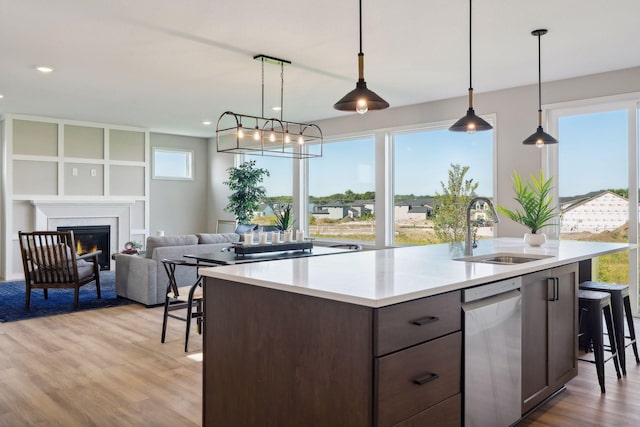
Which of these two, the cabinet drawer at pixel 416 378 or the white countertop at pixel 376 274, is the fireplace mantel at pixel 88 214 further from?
the cabinet drawer at pixel 416 378

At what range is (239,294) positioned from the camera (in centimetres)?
213

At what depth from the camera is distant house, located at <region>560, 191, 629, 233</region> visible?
5.13 meters

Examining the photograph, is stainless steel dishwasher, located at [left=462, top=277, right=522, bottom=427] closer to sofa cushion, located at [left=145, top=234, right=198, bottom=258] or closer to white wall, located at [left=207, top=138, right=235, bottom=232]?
sofa cushion, located at [left=145, top=234, right=198, bottom=258]

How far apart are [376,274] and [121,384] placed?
2.03 meters

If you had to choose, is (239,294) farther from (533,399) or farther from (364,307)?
(533,399)

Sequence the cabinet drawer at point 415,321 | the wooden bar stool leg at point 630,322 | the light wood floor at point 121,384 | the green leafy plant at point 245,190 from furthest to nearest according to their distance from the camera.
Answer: the green leafy plant at point 245,190 → the wooden bar stool leg at point 630,322 → the light wood floor at point 121,384 → the cabinet drawer at point 415,321

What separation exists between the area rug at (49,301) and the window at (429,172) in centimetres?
393

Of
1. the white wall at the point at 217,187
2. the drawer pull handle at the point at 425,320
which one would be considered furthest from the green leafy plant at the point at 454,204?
the drawer pull handle at the point at 425,320

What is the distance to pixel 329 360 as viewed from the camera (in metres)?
1.77

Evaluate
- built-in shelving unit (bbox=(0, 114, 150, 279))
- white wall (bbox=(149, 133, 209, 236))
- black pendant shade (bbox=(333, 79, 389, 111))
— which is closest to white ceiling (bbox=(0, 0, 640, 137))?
black pendant shade (bbox=(333, 79, 389, 111))

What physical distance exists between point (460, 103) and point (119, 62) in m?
4.08

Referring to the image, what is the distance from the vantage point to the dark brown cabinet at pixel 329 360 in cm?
167

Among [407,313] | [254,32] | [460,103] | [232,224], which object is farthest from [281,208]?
[407,313]

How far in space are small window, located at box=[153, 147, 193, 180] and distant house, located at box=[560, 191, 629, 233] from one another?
706 centimetres
